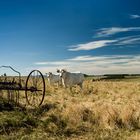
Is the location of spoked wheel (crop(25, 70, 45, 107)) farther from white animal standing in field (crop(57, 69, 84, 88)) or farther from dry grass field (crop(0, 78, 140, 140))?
white animal standing in field (crop(57, 69, 84, 88))

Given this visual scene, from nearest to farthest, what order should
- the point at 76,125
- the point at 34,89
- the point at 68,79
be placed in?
the point at 76,125 < the point at 34,89 < the point at 68,79

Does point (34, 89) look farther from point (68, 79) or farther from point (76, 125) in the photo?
point (68, 79)

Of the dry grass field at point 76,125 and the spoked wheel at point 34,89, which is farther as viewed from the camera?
the spoked wheel at point 34,89

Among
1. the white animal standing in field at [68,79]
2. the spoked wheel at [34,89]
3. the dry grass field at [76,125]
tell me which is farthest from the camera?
the white animal standing in field at [68,79]

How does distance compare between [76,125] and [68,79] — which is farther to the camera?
[68,79]

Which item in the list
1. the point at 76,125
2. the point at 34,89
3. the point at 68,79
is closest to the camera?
the point at 76,125

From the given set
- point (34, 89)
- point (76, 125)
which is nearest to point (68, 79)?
point (34, 89)

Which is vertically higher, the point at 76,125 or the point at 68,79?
the point at 68,79

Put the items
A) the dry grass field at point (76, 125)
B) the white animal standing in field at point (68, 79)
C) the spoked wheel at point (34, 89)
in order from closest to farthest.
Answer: the dry grass field at point (76, 125)
the spoked wheel at point (34, 89)
the white animal standing in field at point (68, 79)

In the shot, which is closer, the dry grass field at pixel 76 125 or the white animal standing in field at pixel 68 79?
the dry grass field at pixel 76 125

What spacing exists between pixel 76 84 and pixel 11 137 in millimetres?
20104

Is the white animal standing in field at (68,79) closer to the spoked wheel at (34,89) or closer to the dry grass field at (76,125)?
the spoked wheel at (34,89)

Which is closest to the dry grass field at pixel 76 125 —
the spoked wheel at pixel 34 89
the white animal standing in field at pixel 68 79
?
the spoked wheel at pixel 34 89

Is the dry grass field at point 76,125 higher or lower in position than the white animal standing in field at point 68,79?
lower
